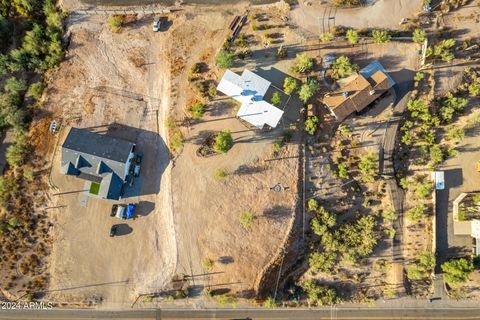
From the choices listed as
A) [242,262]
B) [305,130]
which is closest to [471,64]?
[305,130]

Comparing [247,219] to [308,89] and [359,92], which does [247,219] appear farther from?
[359,92]

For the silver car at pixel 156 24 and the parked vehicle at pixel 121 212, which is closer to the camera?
the parked vehicle at pixel 121 212

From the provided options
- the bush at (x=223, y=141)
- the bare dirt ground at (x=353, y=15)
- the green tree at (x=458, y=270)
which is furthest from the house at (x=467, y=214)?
the bush at (x=223, y=141)

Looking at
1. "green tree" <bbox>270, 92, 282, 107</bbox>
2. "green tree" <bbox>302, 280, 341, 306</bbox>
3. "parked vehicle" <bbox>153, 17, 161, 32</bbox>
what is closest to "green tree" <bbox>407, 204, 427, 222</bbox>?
"green tree" <bbox>302, 280, 341, 306</bbox>

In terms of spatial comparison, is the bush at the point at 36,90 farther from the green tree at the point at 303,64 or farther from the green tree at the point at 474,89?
the green tree at the point at 474,89

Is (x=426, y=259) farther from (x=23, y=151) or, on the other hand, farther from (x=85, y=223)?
(x=23, y=151)

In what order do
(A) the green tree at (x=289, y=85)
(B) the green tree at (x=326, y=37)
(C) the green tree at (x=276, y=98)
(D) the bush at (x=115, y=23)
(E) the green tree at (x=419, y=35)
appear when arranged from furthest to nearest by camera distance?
(D) the bush at (x=115, y=23) < (B) the green tree at (x=326, y=37) < (E) the green tree at (x=419, y=35) < (A) the green tree at (x=289, y=85) < (C) the green tree at (x=276, y=98)
